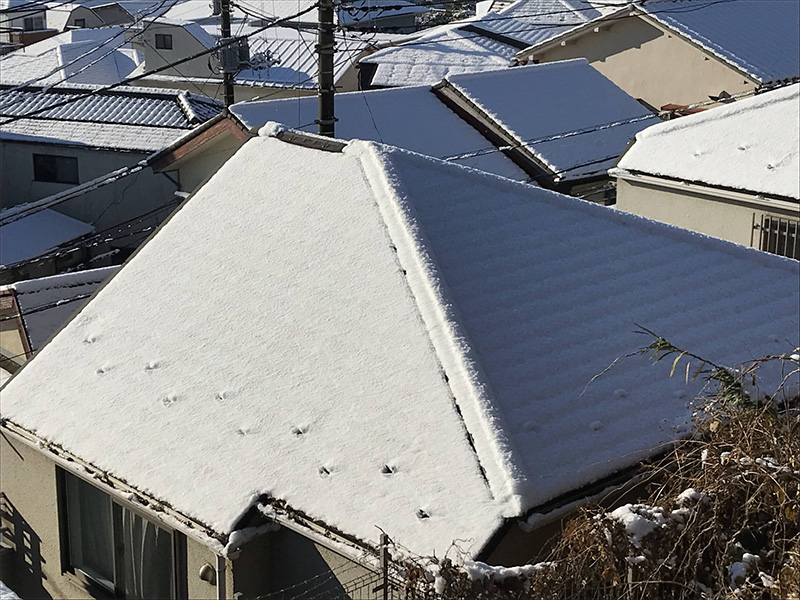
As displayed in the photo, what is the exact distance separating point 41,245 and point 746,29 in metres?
21.5

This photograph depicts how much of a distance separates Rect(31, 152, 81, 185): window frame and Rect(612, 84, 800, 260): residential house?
15.9 meters

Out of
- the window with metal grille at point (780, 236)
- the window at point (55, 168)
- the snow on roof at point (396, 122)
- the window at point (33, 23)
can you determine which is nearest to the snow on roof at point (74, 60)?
the window at point (55, 168)

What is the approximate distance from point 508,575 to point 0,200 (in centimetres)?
2598

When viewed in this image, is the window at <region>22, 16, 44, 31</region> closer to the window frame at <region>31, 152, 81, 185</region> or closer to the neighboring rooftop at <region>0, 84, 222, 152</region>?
the neighboring rooftop at <region>0, 84, 222, 152</region>

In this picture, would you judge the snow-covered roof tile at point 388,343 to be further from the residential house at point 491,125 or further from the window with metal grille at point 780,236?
the residential house at point 491,125

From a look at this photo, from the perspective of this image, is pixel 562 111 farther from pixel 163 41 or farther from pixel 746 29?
pixel 163 41

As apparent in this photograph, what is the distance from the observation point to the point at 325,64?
14633 millimetres

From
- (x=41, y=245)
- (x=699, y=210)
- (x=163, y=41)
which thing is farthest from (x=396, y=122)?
(x=163, y=41)

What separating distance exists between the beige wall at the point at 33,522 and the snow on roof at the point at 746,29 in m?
25.0

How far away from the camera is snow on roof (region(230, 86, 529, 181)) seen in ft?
68.7

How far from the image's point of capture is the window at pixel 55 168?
27450 mm

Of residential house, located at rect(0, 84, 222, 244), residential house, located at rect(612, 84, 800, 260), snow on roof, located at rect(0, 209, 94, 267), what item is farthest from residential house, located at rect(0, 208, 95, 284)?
residential house, located at rect(612, 84, 800, 260)

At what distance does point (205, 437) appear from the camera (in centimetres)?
762

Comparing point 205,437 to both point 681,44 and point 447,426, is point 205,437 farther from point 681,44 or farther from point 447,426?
point 681,44
